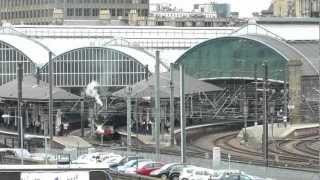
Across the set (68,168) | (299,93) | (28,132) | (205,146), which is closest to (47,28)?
(28,132)

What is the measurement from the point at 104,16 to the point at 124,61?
56.1 metres

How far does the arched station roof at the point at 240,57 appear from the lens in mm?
97812

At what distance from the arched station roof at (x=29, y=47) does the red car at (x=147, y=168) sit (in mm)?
58483

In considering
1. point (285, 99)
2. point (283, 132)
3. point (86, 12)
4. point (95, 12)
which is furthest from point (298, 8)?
point (283, 132)

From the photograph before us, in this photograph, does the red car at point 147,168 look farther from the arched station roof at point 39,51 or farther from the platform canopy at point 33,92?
the arched station roof at point 39,51

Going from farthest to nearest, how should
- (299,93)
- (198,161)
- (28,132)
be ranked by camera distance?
(28,132) → (299,93) → (198,161)

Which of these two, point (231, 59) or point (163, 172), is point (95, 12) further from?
point (163, 172)

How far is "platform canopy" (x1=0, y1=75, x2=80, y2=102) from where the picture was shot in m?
97.3

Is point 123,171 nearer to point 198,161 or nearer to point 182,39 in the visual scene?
point 198,161

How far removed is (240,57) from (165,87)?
44.5 ft

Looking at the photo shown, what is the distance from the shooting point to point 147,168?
51250mm

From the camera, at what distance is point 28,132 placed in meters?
96.1

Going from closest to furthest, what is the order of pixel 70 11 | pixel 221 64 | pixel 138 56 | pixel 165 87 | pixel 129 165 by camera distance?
pixel 129 165 < pixel 165 87 < pixel 221 64 < pixel 138 56 < pixel 70 11

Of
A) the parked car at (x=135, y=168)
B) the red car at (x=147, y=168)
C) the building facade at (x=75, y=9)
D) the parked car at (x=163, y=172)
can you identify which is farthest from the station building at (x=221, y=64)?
the building facade at (x=75, y=9)
